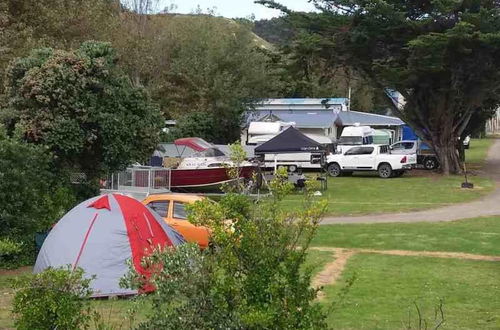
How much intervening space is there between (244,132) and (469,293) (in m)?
33.7

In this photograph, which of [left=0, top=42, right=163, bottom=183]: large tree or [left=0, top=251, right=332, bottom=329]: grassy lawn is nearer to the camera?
[left=0, top=251, right=332, bottom=329]: grassy lawn

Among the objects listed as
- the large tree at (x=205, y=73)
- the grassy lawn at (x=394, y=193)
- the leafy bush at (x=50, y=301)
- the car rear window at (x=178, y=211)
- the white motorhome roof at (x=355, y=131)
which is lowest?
the grassy lawn at (x=394, y=193)

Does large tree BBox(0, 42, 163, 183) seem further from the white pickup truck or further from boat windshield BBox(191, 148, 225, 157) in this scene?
the white pickup truck

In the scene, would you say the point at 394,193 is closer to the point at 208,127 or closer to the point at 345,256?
the point at 345,256

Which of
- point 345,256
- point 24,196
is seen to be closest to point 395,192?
point 345,256

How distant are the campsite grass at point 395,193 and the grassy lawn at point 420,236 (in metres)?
1.97

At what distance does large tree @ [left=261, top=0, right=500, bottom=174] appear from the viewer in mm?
30688

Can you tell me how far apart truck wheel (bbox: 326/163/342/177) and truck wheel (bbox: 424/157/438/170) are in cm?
604

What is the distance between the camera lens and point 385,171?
115 feet

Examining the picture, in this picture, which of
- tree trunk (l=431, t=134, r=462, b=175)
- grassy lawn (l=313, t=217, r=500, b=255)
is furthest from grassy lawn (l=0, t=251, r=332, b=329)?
tree trunk (l=431, t=134, r=462, b=175)

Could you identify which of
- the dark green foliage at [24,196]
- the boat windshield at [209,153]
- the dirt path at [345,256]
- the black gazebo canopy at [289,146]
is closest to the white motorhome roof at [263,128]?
the boat windshield at [209,153]

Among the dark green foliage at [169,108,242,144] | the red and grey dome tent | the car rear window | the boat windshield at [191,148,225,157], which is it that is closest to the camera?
the red and grey dome tent

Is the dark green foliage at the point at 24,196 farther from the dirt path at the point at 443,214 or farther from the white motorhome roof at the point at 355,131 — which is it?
the white motorhome roof at the point at 355,131

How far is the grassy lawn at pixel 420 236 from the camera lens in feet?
50.3
